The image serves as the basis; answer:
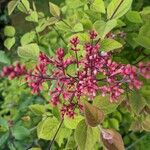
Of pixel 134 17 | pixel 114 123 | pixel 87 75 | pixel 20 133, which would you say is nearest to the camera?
pixel 87 75

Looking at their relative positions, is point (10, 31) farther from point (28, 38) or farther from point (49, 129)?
point (49, 129)

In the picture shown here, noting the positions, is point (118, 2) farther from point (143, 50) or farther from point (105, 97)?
point (143, 50)

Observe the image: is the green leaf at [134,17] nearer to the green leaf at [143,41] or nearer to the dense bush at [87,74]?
the dense bush at [87,74]

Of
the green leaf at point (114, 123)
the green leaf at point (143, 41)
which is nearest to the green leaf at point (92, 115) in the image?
Result: the green leaf at point (143, 41)

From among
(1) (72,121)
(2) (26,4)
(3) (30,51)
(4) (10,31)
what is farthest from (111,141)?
(4) (10,31)

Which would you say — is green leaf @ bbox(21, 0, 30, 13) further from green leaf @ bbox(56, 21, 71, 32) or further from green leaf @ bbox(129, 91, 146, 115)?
green leaf @ bbox(129, 91, 146, 115)

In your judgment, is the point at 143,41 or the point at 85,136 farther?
the point at 143,41

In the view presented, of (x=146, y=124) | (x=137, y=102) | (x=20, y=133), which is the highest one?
(x=137, y=102)
